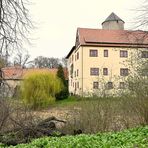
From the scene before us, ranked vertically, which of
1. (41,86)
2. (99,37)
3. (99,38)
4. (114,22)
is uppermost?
(114,22)

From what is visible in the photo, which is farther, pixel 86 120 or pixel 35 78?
pixel 35 78

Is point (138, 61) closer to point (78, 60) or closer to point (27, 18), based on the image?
point (27, 18)

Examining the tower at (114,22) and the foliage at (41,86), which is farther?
the tower at (114,22)

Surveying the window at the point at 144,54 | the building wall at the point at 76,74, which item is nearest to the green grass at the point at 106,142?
the window at the point at 144,54

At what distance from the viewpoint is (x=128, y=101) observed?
44.2 feet

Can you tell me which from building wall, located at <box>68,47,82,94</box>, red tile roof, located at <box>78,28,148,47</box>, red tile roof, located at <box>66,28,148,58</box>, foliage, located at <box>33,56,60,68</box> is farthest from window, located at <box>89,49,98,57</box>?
foliage, located at <box>33,56,60,68</box>

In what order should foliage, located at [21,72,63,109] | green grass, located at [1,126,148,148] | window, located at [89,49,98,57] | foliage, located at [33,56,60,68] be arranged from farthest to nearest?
foliage, located at [33,56,60,68]
window, located at [89,49,98,57]
foliage, located at [21,72,63,109]
green grass, located at [1,126,148,148]

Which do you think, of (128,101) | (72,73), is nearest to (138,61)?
(128,101)

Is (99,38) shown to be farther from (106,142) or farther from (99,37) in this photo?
(106,142)

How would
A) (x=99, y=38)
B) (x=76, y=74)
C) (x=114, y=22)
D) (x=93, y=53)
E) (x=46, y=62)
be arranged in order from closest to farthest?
(x=93, y=53)
(x=99, y=38)
(x=76, y=74)
(x=114, y=22)
(x=46, y=62)

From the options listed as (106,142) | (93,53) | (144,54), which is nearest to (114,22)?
(93,53)

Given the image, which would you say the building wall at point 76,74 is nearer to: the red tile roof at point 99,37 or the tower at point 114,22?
the red tile roof at point 99,37

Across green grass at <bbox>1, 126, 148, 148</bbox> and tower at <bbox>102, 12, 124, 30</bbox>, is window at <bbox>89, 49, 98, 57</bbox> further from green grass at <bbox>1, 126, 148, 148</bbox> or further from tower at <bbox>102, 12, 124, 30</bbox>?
green grass at <bbox>1, 126, 148, 148</bbox>

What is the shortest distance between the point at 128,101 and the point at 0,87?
518 cm
